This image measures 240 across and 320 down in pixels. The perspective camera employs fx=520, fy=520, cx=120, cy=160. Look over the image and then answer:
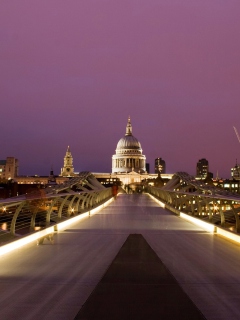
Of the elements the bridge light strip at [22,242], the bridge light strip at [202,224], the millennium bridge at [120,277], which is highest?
the bridge light strip at [202,224]

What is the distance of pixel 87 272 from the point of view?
26.3 ft

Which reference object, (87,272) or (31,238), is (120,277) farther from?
(31,238)

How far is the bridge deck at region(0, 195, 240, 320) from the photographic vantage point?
5836 millimetres

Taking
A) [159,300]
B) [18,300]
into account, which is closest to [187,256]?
[159,300]

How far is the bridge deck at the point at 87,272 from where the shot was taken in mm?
5836

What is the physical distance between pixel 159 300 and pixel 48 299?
1.31m

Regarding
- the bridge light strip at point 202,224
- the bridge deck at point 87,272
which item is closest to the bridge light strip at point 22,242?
the bridge deck at point 87,272

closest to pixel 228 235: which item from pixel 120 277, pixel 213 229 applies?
pixel 213 229

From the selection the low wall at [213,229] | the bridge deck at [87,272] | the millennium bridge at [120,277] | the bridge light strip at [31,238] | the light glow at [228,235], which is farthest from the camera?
the low wall at [213,229]

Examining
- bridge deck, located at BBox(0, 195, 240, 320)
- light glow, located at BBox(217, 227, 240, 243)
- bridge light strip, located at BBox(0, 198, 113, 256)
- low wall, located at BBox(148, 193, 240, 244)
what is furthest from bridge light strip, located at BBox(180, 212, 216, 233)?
bridge light strip, located at BBox(0, 198, 113, 256)

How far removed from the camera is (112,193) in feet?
184

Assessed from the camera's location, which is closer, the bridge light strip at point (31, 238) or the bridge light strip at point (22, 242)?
the bridge light strip at point (22, 242)

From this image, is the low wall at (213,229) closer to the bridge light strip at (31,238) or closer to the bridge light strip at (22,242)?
the bridge light strip at (31,238)

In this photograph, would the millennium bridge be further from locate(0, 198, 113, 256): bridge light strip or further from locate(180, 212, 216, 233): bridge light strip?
locate(180, 212, 216, 233): bridge light strip
